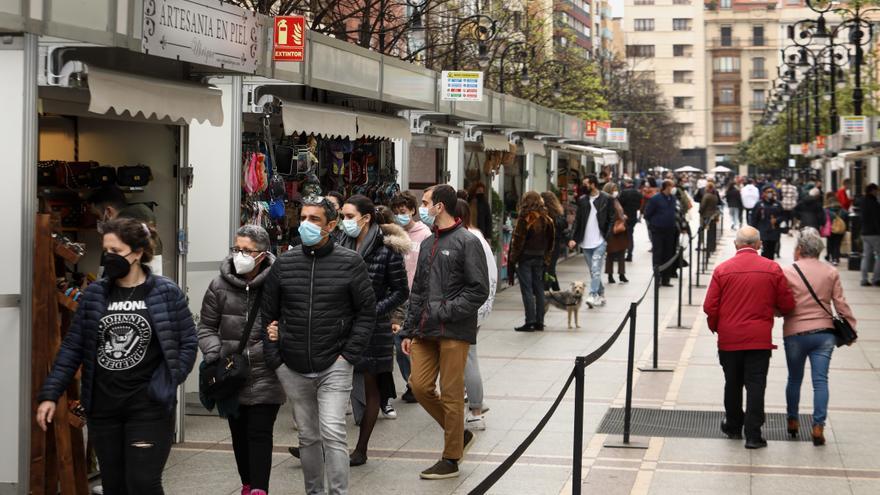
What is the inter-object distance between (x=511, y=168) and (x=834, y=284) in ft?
50.9

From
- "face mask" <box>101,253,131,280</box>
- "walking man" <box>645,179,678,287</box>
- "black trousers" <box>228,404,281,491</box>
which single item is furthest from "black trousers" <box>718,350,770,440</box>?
"walking man" <box>645,179,678,287</box>

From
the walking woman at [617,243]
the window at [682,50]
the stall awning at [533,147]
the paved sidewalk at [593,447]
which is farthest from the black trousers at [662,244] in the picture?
the window at [682,50]

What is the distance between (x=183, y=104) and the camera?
31.1 feet

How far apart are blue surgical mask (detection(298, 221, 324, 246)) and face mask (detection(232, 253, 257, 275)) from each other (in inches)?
14.4

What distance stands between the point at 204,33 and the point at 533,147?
15.8 meters

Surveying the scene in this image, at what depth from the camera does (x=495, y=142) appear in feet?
69.8

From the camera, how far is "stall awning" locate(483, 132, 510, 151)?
20.8 metres

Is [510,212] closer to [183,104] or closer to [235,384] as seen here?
[183,104]

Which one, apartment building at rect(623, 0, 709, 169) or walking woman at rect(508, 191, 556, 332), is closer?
walking woman at rect(508, 191, 556, 332)

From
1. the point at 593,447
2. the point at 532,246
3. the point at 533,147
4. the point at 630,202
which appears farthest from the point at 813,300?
the point at 630,202

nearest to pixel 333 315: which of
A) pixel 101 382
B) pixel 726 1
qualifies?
pixel 101 382

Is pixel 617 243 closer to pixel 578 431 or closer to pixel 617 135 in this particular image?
pixel 617 135

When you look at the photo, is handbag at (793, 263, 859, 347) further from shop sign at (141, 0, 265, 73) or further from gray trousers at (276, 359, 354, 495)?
shop sign at (141, 0, 265, 73)

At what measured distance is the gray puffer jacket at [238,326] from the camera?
782cm
